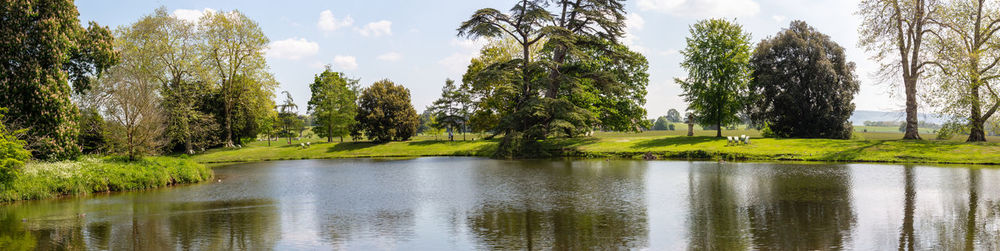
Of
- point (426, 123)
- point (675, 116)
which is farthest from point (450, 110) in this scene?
point (675, 116)

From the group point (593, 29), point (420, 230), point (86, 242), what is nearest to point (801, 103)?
point (593, 29)

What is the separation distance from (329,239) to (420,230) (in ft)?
7.07

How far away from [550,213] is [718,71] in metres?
37.7

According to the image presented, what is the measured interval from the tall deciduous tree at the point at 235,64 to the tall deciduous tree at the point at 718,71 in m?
40.6

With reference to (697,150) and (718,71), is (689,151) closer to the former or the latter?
(697,150)

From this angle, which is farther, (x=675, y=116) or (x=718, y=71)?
(x=675, y=116)

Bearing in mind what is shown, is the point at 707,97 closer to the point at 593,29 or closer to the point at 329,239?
the point at 593,29

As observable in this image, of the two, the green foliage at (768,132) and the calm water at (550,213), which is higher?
the green foliage at (768,132)

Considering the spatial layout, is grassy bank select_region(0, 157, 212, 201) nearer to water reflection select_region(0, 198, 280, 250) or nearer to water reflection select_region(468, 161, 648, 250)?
water reflection select_region(0, 198, 280, 250)

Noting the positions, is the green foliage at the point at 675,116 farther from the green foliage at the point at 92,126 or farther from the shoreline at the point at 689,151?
the green foliage at the point at 92,126

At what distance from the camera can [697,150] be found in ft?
124

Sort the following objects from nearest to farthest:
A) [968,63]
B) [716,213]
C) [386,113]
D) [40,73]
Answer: [716,213]
[40,73]
[968,63]
[386,113]

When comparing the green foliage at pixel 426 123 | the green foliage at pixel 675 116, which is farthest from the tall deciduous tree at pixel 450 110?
the green foliage at pixel 675 116

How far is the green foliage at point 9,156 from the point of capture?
19.4 m
